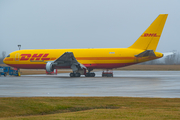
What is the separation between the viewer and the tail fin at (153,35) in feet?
108

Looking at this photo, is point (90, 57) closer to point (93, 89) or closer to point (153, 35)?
point (153, 35)

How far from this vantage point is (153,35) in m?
33.2

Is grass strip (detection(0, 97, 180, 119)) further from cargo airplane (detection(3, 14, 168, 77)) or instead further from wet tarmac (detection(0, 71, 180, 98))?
cargo airplane (detection(3, 14, 168, 77))

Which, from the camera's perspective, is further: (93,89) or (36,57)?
(36,57)

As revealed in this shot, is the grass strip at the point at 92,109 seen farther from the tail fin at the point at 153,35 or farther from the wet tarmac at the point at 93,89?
the tail fin at the point at 153,35

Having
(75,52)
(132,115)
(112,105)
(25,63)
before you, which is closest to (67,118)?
(132,115)

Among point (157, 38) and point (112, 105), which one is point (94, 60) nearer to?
point (157, 38)

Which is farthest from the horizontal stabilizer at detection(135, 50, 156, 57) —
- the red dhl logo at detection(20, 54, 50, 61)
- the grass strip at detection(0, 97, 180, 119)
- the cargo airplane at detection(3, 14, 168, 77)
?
the grass strip at detection(0, 97, 180, 119)

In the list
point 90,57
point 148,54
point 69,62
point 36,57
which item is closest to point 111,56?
point 90,57

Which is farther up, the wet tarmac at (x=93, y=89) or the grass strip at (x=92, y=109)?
the wet tarmac at (x=93, y=89)

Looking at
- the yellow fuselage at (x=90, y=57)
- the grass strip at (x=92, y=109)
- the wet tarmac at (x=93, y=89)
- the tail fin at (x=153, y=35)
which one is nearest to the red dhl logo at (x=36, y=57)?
the yellow fuselage at (x=90, y=57)

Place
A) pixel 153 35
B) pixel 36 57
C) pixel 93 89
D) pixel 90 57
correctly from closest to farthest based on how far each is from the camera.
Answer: pixel 93 89 → pixel 153 35 → pixel 90 57 → pixel 36 57

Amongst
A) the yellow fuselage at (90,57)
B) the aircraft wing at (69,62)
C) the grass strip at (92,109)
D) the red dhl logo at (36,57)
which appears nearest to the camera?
the grass strip at (92,109)

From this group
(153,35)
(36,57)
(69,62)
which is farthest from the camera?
(36,57)
